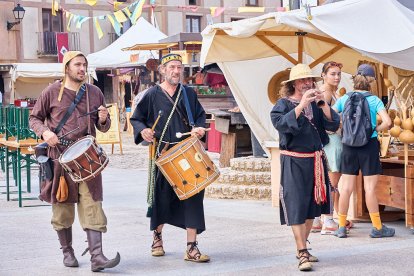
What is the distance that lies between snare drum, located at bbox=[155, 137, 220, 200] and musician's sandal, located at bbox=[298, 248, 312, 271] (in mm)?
914

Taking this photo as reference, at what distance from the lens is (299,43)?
979 cm

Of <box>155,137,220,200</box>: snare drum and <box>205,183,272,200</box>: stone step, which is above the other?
<box>155,137,220,200</box>: snare drum

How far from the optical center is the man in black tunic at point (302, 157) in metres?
6.52

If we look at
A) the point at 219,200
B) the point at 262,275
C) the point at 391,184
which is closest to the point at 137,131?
the point at 262,275

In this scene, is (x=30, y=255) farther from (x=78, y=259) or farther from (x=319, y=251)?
(x=319, y=251)

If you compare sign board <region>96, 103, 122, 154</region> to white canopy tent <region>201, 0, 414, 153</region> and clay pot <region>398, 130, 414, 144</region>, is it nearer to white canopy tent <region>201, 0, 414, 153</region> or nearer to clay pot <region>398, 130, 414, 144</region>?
white canopy tent <region>201, 0, 414, 153</region>

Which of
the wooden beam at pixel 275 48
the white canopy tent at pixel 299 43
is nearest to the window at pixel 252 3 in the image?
the white canopy tent at pixel 299 43

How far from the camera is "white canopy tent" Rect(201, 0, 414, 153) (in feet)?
26.5

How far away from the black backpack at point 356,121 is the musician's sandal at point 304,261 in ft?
5.09

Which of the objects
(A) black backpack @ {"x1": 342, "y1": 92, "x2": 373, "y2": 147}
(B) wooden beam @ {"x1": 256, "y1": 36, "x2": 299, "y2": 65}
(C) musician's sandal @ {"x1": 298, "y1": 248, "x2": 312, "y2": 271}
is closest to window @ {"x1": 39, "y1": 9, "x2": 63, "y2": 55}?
(B) wooden beam @ {"x1": 256, "y1": 36, "x2": 299, "y2": 65}

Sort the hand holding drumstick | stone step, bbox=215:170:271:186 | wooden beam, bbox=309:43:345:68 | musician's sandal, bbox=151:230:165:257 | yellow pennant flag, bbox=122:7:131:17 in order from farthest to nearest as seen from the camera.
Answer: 1. yellow pennant flag, bbox=122:7:131:17
2. stone step, bbox=215:170:271:186
3. wooden beam, bbox=309:43:345:68
4. musician's sandal, bbox=151:230:165:257
5. the hand holding drumstick

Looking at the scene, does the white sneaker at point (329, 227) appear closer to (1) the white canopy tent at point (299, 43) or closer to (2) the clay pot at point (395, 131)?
(2) the clay pot at point (395, 131)

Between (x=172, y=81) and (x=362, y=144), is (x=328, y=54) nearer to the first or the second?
(x=362, y=144)

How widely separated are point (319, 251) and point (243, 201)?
347cm
